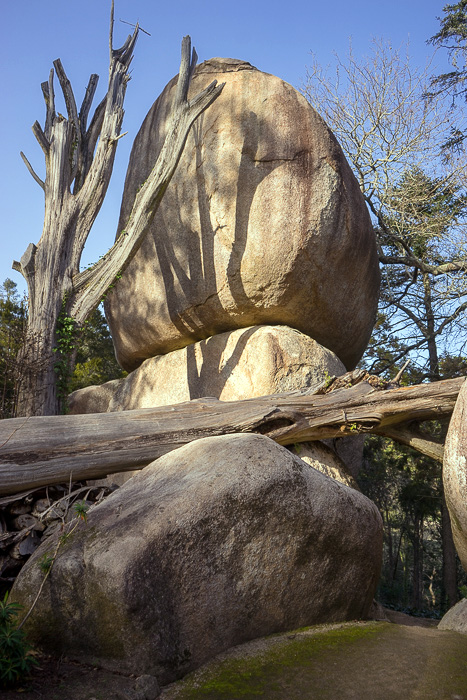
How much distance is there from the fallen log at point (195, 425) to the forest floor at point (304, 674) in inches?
84.6

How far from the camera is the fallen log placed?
497 cm

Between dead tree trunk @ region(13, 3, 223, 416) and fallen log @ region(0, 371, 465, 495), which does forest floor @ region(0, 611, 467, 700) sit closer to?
fallen log @ region(0, 371, 465, 495)

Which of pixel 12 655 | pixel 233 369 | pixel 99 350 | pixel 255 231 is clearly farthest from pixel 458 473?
pixel 99 350

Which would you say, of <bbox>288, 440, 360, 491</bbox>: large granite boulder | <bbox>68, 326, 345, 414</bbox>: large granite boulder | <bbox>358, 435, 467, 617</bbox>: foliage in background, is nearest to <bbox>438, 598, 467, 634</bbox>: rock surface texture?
<bbox>288, 440, 360, 491</bbox>: large granite boulder

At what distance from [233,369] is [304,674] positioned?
13.5ft

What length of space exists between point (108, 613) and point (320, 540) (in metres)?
1.47

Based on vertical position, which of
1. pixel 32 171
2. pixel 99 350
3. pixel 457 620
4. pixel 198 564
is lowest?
pixel 457 620

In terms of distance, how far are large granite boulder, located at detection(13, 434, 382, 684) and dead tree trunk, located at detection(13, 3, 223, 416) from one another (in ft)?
12.3

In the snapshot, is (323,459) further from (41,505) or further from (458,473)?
(41,505)

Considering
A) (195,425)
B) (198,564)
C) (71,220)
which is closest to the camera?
(198,564)

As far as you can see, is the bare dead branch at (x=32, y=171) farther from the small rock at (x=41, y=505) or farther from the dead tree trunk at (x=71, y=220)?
the small rock at (x=41, y=505)

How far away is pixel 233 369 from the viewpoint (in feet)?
22.7

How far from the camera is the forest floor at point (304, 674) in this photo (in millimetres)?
2865

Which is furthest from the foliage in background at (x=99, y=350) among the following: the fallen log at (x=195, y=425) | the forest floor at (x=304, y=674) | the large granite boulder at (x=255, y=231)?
the forest floor at (x=304, y=674)
